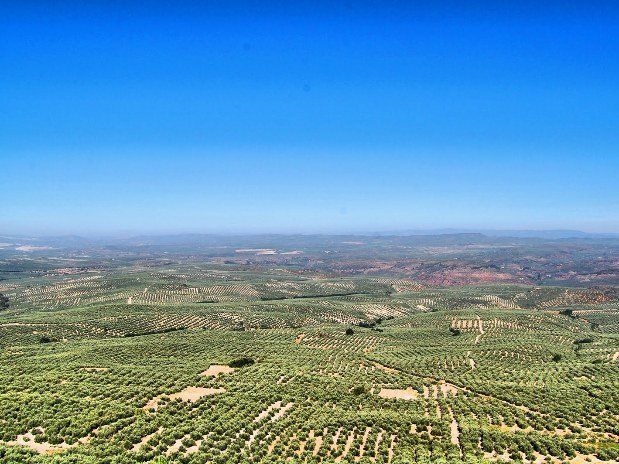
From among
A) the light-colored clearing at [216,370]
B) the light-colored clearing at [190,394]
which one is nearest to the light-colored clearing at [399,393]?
the light-colored clearing at [190,394]

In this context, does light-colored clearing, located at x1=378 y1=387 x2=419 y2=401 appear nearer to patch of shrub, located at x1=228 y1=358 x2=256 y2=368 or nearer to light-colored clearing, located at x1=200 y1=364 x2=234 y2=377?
light-colored clearing, located at x1=200 y1=364 x2=234 y2=377

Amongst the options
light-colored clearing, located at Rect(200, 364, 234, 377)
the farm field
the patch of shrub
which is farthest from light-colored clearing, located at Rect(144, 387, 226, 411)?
the patch of shrub

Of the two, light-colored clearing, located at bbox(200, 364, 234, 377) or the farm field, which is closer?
the farm field

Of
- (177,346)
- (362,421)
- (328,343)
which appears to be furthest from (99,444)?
(328,343)

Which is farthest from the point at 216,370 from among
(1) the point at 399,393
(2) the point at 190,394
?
(1) the point at 399,393

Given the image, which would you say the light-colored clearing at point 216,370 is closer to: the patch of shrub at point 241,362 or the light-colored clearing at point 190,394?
the patch of shrub at point 241,362

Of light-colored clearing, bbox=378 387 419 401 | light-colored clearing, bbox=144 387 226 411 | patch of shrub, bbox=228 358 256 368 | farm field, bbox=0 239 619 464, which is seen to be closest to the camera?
farm field, bbox=0 239 619 464
